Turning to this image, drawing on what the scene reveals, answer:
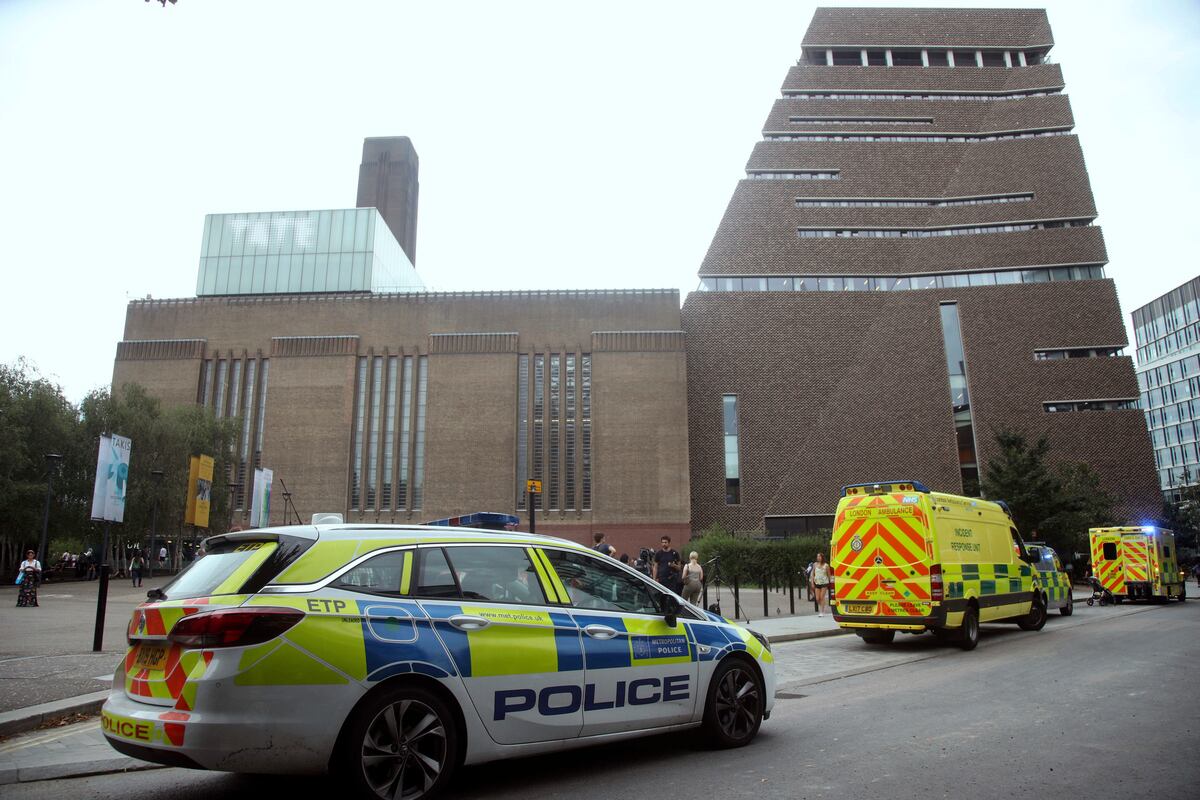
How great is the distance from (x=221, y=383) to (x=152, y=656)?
5312 centimetres

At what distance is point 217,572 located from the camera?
418 centimetres

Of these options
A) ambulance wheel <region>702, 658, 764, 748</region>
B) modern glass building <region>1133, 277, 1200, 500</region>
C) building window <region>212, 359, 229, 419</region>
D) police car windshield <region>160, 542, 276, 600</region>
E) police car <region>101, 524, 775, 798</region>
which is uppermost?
modern glass building <region>1133, 277, 1200, 500</region>

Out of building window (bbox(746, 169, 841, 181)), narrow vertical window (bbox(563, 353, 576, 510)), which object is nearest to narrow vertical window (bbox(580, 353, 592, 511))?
narrow vertical window (bbox(563, 353, 576, 510))

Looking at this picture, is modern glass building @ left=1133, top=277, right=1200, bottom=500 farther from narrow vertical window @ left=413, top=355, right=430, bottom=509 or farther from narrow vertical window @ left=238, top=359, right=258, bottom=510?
narrow vertical window @ left=238, top=359, right=258, bottom=510

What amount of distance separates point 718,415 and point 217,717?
158 feet

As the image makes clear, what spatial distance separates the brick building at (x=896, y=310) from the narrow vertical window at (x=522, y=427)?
1089 cm

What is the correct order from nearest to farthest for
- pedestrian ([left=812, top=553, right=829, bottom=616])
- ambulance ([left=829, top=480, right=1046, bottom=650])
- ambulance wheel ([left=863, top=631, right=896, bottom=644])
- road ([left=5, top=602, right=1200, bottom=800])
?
1. road ([left=5, top=602, right=1200, bottom=800])
2. ambulance ([left=829, top=480, right=1046, bottom=650])
3. ambulance wheel ([left=863, top=631, right=896, bottom=644])
4. pedestrian ([left=812, top=553, right=829, bottom=616])

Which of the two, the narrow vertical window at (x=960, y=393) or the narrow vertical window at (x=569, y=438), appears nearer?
the narrow vertical window at (x=960, y=393)

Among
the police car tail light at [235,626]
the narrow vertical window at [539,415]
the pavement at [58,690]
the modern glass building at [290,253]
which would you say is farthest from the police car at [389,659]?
the modern glass building at [290,253]

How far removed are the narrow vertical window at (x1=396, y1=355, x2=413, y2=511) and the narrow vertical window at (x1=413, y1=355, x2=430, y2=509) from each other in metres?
0.44

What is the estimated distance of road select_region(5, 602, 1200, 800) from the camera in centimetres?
440

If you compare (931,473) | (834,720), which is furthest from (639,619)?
(931,473)

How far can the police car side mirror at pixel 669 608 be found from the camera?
208 inches

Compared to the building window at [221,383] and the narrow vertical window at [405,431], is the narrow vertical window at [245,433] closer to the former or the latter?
the building window at [221,383]
